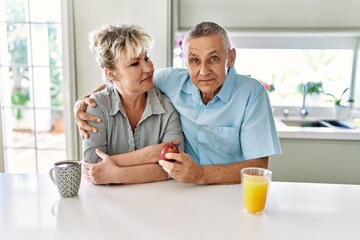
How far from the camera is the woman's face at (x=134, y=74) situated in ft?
4.82

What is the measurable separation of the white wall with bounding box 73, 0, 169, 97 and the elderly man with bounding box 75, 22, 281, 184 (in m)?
0.98

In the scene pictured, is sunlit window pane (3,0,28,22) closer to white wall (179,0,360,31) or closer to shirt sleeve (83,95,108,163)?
white wall (179,0,360,31)

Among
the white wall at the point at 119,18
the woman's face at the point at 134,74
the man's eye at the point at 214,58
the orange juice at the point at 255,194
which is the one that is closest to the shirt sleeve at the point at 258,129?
the man's eye at the point at 214,58

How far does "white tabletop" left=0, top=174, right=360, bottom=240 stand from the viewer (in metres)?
0.97

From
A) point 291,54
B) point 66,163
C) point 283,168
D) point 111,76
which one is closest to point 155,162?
point 66,163

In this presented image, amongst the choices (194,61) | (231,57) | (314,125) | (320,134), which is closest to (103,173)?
(194,61)

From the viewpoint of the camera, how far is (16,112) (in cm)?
299

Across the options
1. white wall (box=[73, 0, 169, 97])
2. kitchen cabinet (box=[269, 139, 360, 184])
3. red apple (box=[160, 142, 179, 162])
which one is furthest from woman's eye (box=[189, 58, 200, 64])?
kitchen cabinet (box=[269, 139, 360, 184])

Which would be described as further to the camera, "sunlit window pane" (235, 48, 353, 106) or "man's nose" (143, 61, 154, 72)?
"sunlit window pane" (235, 48, 353, 106)

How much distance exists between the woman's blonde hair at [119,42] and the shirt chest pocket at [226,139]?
0.47m

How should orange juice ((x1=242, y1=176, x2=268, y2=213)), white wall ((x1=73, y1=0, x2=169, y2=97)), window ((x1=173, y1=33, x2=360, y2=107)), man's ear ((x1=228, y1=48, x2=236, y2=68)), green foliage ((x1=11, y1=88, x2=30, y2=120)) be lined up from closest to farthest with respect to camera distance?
1. orange juice ((x1=242, y1=176, x2=268, y2=213))
2. man's ear ((x1=228, y1=48, x2=236, y2=68))
3. white wall ((x1=73, y1=0, x2=169, y2=97))
4. green foliage ((x1=11, y1=88, x2=30, y2=120))
5. window ((x1=173, y1=33, x2=360, y2=107))

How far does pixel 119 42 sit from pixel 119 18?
4.00 feet

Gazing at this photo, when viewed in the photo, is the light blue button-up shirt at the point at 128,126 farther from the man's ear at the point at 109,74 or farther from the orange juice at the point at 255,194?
the orange juice at the point at 255,194

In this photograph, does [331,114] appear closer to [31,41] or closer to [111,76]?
[111,76]
